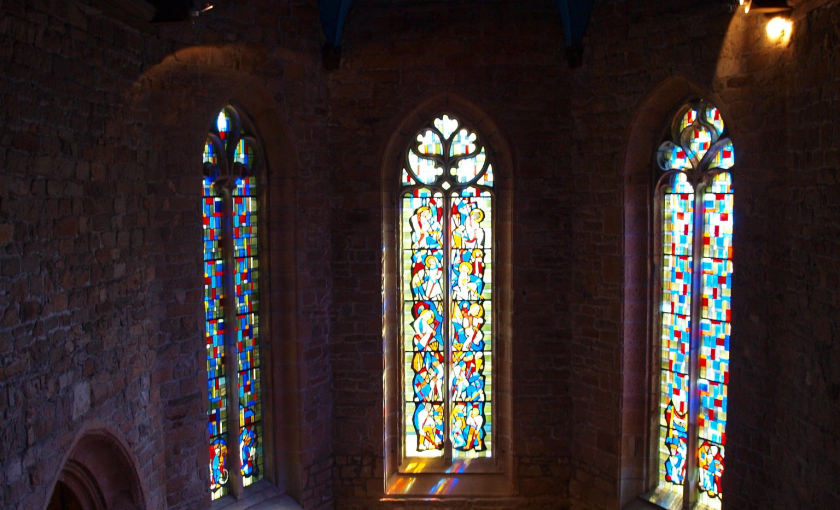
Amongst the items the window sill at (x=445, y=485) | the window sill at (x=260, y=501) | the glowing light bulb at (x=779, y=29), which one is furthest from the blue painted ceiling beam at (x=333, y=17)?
the window sill at (x=445, y=485)

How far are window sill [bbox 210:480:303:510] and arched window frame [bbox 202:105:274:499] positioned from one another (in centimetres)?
8

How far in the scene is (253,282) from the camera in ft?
30.2

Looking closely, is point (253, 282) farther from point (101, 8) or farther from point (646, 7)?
point (646, 7)

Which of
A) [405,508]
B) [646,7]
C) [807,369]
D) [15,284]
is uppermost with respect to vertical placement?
[646,7]

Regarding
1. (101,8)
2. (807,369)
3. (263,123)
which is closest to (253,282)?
(263,123)

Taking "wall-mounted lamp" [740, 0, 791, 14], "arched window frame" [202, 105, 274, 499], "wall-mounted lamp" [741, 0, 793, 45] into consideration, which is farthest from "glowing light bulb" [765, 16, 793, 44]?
"arched window frame" [202, 105, 274, 499]

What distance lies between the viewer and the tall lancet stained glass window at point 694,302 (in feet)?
27.6

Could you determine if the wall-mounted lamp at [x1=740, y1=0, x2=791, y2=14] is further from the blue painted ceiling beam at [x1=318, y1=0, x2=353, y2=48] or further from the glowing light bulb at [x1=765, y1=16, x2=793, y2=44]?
the blue painted ceiling beam at [x1=318, y1=0, x2=353, y2=48]

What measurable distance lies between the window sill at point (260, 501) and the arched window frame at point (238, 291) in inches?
3.1

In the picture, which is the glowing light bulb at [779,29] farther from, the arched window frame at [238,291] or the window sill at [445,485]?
the window sill at [445,485]

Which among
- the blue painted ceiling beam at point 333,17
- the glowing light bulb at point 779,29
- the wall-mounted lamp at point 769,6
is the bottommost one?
the glowing light bulb at point 779,29

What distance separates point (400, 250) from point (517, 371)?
1.95 meters

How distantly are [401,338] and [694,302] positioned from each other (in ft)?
11.0

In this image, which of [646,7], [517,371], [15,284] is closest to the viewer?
[15,284]
